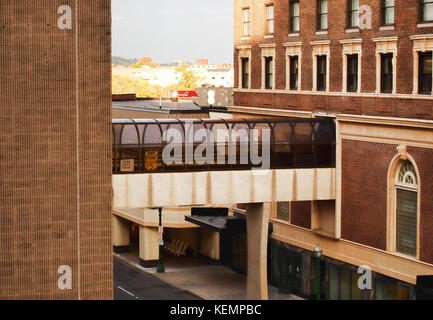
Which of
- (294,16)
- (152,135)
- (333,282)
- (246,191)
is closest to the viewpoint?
(152,135)

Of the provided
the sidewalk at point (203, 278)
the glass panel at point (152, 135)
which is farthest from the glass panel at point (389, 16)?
the sidewalk at point (203, 278)

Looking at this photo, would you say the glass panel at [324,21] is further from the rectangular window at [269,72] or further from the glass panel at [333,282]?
the glass panel at [333,282]

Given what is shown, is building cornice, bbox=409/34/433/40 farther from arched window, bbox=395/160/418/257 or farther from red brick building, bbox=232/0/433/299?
arched window, bbox=395/160/418/257

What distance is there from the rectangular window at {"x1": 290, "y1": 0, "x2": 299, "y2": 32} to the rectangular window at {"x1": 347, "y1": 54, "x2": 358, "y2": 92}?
541cm

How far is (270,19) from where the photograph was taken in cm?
4741

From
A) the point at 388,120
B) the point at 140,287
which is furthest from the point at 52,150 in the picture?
the point at 140,287

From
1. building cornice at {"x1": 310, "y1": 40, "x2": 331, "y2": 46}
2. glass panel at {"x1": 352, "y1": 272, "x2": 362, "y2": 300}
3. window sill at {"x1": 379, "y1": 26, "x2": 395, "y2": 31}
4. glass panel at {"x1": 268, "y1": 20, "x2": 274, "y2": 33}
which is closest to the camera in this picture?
window sill at {"x1": 379, "y1": 26, "x2": 395, "y2": 31}

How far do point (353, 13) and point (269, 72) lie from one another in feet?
29.2

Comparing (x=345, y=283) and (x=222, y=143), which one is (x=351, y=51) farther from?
(x=345, y=283)

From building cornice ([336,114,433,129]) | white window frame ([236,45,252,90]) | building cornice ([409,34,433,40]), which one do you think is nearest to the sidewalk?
building cornice ([336,114,433,129])

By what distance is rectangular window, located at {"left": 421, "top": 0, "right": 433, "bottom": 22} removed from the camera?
34.4 meters

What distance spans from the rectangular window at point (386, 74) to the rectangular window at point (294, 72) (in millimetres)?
7689

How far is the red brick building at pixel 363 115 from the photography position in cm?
3500
